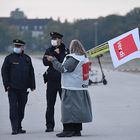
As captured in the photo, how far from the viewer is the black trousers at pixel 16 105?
42.2 ft

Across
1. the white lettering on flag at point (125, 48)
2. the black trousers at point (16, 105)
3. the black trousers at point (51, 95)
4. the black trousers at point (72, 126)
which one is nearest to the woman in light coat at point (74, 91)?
the black trousers at point (72, 126)

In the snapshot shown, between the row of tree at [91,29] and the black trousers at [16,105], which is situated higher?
the row of tree at [91,29]

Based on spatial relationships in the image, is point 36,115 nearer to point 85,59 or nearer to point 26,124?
point 26,124

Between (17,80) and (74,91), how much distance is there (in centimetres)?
117

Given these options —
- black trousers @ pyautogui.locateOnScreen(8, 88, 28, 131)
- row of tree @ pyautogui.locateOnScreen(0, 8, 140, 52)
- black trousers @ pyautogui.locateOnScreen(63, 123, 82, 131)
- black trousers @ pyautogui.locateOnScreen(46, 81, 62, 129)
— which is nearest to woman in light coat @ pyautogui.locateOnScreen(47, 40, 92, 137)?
black trousers @ pyautogui.locateOnScreen(63, 123, 82, 131)

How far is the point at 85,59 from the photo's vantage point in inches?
486

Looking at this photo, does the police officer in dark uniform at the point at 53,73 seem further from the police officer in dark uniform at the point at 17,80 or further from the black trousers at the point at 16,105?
the black trousers at the point at 16,105

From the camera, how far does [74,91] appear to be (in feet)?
40.3

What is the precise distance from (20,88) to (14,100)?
23 centimetres

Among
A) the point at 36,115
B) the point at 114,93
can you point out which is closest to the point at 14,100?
the point at 36,115

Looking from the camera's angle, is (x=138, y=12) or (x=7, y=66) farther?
(x=138, y=12)

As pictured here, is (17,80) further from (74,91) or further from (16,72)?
(74,91)

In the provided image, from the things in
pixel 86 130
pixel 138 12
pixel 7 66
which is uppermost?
pixel 138 12

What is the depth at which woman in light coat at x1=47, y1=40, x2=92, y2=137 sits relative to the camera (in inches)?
480
